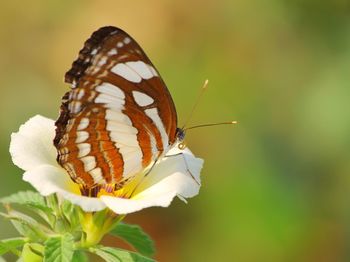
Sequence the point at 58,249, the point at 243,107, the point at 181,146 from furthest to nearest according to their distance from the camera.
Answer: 1. the point at 243,107
2. the point at 181,146
3. the point at 58,249

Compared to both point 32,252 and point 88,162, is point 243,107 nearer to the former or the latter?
point 88,162

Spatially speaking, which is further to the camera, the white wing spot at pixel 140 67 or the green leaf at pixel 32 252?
the white wing spot at pixel 140 67

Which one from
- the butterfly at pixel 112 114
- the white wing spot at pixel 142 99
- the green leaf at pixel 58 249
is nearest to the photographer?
the green leaf at pixel 58 249

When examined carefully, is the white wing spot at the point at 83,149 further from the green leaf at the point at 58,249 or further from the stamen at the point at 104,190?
the green leaf at the point at 58,249

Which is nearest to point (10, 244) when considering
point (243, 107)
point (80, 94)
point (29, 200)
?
point (29, 200)

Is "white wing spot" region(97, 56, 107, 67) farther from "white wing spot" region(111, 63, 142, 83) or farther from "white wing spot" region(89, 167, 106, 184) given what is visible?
"white wing spot" region(89, 167, 106, 184)

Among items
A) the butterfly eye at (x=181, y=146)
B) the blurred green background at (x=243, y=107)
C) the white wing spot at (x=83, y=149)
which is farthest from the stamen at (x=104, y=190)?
the blurred green background at (x=243, y=107)
